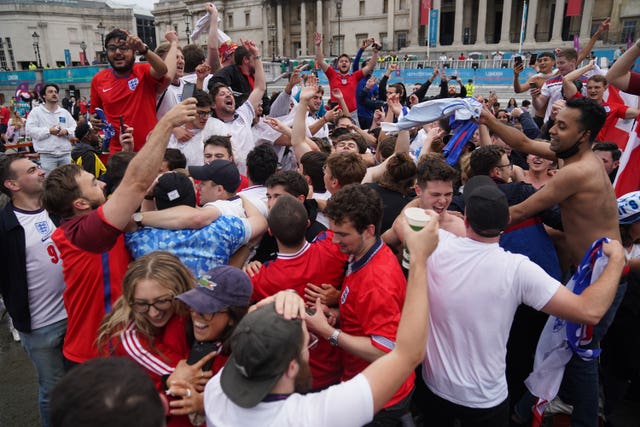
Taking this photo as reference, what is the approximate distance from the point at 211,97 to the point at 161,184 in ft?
9.08

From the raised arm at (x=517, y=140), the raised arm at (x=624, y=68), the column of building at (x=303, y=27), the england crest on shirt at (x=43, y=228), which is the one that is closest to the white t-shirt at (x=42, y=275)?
the england crest on shirt at (x=43, y=228)

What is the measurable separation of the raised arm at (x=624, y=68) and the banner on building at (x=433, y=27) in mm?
44860

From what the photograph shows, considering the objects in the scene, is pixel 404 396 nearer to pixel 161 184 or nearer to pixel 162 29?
pixel 161 184

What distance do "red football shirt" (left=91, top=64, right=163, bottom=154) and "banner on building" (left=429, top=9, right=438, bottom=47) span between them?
45920 millimetres

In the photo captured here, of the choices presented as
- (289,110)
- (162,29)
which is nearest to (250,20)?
(162,29)

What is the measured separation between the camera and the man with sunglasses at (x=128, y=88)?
4.62 meters

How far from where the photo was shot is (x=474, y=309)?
2.32 m

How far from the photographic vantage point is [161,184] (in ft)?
9.16

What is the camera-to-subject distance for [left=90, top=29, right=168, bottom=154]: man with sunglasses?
4.62m

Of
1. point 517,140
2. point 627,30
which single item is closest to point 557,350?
point 517,140

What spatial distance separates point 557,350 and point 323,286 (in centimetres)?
176

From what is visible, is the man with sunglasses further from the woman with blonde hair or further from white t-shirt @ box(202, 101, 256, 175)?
the woman with blonde hair

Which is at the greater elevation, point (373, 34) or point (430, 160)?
point (373, 34)

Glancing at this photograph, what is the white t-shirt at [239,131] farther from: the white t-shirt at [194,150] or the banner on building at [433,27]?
the banner on building at [433,27]
